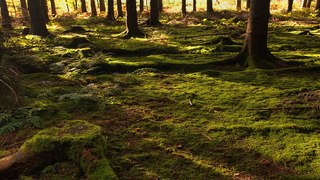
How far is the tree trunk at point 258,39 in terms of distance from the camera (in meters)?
9.23

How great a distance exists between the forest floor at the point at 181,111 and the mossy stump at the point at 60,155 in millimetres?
162

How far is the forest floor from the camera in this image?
480cm

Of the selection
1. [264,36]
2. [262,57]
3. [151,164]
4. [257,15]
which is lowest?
[151,164]

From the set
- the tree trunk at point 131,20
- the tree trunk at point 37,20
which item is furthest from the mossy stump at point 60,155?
the tree trunk at point 37,20

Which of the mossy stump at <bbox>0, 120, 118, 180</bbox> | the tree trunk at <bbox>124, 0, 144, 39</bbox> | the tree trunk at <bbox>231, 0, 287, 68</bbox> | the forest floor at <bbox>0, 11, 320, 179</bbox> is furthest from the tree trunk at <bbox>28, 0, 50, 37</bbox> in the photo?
the mossy stump at <bbox>0, 120, 118, 180</bbox>

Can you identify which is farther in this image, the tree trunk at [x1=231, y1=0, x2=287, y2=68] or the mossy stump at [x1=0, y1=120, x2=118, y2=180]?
the tree trunk at [x1=231, y1=0, x2=287, y2=68]

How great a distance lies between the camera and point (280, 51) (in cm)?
1215

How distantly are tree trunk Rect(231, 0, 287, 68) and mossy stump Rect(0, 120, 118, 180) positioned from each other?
619cm

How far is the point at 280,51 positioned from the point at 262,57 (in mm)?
2890

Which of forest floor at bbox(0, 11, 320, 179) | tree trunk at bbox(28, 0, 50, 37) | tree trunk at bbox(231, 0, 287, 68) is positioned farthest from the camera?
tree trunk at bbox(28, 0, 50, 37)

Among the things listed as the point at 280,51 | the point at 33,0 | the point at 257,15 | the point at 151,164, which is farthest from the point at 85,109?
the point at 33,0

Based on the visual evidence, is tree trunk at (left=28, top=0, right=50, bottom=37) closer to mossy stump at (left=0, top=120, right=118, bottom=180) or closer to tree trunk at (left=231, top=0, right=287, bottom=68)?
tree trunk at (left=231, top=0, right=287, bottom=68)

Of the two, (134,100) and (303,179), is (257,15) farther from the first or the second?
(303,179)

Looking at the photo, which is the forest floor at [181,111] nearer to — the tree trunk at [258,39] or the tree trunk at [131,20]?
the tree trunk at [258,39]
